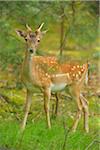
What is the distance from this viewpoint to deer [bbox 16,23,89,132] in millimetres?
7199

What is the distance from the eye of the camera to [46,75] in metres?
7.69

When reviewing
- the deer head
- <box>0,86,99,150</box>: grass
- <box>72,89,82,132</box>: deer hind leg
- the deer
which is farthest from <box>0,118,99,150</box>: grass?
the deer head

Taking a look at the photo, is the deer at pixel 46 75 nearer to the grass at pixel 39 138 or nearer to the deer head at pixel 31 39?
the deer head at pixel 31 39

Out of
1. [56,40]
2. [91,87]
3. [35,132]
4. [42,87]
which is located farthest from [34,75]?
[56,40]

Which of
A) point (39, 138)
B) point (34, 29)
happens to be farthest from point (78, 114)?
point (34, 29)

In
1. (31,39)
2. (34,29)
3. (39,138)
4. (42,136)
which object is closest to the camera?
→ (39,138)

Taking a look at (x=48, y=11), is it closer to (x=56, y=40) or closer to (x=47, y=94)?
(x=47, y=94)

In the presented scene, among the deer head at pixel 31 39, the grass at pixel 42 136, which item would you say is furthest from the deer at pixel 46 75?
the grass at pixel 42 136

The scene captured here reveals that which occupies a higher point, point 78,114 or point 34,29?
point 34,29

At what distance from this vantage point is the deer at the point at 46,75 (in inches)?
283

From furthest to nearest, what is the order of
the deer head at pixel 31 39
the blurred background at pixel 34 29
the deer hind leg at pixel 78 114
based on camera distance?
the blurred background at pixel 34 29 < the deer hind leg at pixel 78 114 < the deer head at pixel 31 39

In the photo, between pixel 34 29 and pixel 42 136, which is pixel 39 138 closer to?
pixel 42 136

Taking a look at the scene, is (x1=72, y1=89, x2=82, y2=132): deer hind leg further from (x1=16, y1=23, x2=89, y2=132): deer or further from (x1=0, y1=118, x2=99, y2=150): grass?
(x1=0, y1=118, x2=99, y2=150): grass

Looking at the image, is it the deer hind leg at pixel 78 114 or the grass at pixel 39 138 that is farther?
the deer hind leg at pixel 78 114
